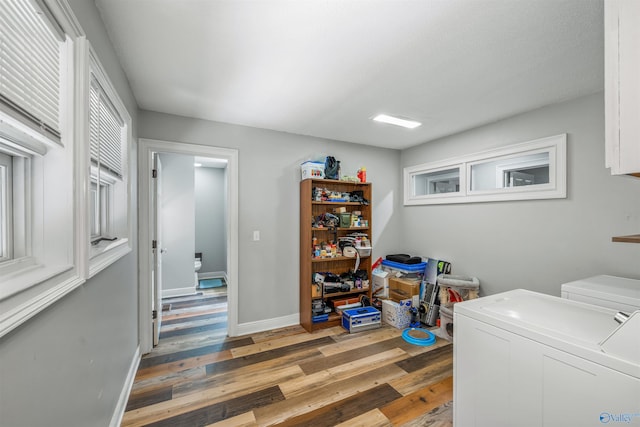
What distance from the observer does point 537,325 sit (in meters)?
1.19

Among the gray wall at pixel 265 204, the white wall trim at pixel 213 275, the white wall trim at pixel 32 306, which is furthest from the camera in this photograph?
the white wall trim at pixel 213 275

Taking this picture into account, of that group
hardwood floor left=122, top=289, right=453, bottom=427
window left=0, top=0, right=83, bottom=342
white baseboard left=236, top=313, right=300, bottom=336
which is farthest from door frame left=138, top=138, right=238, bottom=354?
window left=0, top=0, right=83, bottom=342

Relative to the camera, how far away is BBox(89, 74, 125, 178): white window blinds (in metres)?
1.30

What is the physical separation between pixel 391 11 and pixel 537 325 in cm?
171

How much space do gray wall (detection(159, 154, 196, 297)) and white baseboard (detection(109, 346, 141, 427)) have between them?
2011 mm

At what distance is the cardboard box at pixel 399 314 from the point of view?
3131 millimetres

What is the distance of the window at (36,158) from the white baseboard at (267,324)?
2.22 metres

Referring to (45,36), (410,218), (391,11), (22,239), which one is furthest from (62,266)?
(410,218)

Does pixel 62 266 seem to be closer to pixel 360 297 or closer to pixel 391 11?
pixel 391 11

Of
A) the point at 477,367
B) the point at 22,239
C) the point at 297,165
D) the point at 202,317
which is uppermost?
the point at 297,165

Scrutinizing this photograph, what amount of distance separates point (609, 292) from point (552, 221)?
Result: 90 cm


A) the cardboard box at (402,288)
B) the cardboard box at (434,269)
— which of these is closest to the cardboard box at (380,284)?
the cardboard box at (402,288)

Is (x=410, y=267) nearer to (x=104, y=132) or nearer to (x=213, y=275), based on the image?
(x=104, y=132)

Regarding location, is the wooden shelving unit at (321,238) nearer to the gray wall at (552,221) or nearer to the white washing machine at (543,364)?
the gray wall at (552,221)
